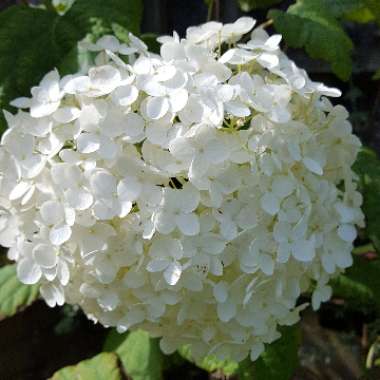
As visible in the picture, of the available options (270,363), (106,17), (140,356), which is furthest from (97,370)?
(106,17)

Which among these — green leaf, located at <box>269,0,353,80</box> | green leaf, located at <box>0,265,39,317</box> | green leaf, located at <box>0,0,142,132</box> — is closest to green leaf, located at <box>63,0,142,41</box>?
green leaf, located at <box>0,0,142,132</box>

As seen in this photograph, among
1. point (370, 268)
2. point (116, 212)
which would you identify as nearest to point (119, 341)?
point (370, 268)

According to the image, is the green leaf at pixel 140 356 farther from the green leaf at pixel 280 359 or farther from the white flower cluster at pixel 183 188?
the white flower cluster at pixel 183 188

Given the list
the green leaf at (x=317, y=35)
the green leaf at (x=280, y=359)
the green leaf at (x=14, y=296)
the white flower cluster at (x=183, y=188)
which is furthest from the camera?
the green leaf at (x=14, y=296)

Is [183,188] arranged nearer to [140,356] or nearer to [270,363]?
[270,363]

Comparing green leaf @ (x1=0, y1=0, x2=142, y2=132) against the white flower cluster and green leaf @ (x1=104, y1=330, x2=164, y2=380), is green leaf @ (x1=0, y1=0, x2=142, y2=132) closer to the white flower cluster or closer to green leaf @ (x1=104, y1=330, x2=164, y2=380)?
the white flower cluster

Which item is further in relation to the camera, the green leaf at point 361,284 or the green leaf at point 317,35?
the green leaf at point 361,284

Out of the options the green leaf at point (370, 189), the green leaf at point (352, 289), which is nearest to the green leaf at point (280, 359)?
the green leaf at point (352, 289)
